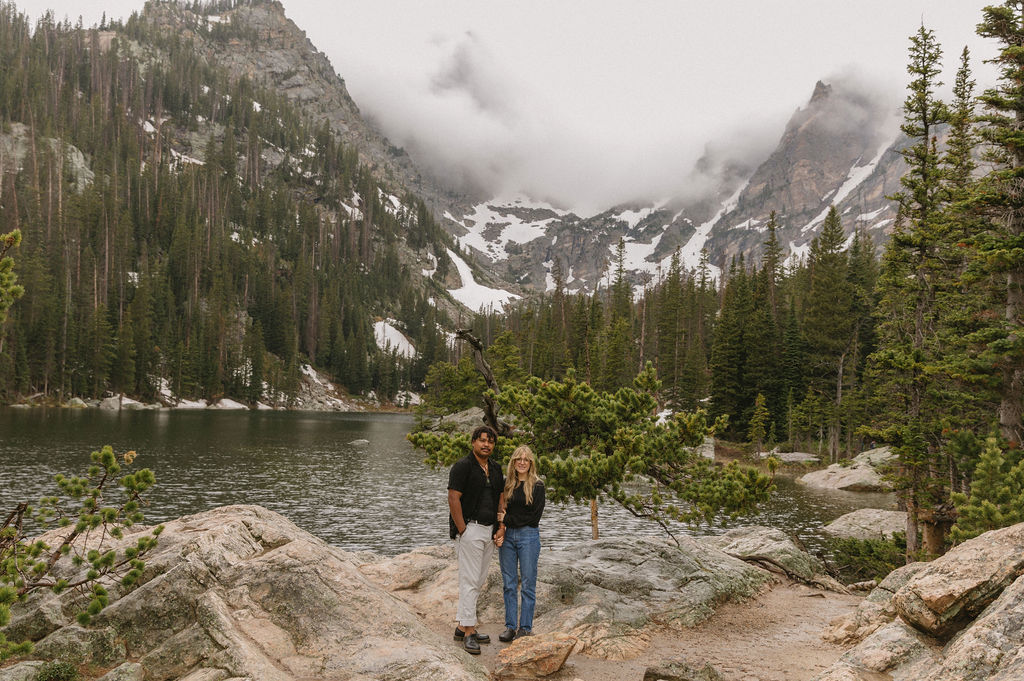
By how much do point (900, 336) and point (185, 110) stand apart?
17844 centimetres

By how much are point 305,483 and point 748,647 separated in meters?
30.1

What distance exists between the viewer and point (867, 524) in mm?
23906

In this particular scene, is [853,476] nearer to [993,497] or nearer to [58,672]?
[993,497]

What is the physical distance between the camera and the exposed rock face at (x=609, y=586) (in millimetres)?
8727

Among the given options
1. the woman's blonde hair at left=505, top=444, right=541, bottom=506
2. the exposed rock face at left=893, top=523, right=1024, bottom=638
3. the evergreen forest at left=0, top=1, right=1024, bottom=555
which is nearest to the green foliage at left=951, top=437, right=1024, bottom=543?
the evergreen forest at left=0, top=1, right=1024, bottom=555

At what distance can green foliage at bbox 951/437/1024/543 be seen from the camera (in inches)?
391

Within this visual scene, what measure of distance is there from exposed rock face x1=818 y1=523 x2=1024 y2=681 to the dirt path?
3.80 feet

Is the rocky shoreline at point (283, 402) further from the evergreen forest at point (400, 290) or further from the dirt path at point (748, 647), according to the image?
the dirt path at point (748, 647)

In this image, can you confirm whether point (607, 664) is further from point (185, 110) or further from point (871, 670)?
point (185, 110)

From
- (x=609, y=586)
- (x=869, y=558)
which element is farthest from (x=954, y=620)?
(x=869, y=558)

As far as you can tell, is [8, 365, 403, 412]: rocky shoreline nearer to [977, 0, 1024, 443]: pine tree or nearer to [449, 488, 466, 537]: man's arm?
[449, 488, 466, 537]: man's arm

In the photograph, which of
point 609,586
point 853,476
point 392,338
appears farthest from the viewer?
point 392,338

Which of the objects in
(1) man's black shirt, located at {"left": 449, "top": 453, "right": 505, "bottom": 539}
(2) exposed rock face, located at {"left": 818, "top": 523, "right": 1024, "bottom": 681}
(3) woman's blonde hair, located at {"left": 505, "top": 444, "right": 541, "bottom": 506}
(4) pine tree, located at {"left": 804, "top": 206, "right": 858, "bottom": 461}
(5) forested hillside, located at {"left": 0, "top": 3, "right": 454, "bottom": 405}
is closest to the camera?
(2) exposed rock face, located at {"left": 818, "top": 523, "right": 1024, "bottom": 681}

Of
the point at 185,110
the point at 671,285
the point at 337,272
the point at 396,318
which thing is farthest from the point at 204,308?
the point at 671,285
